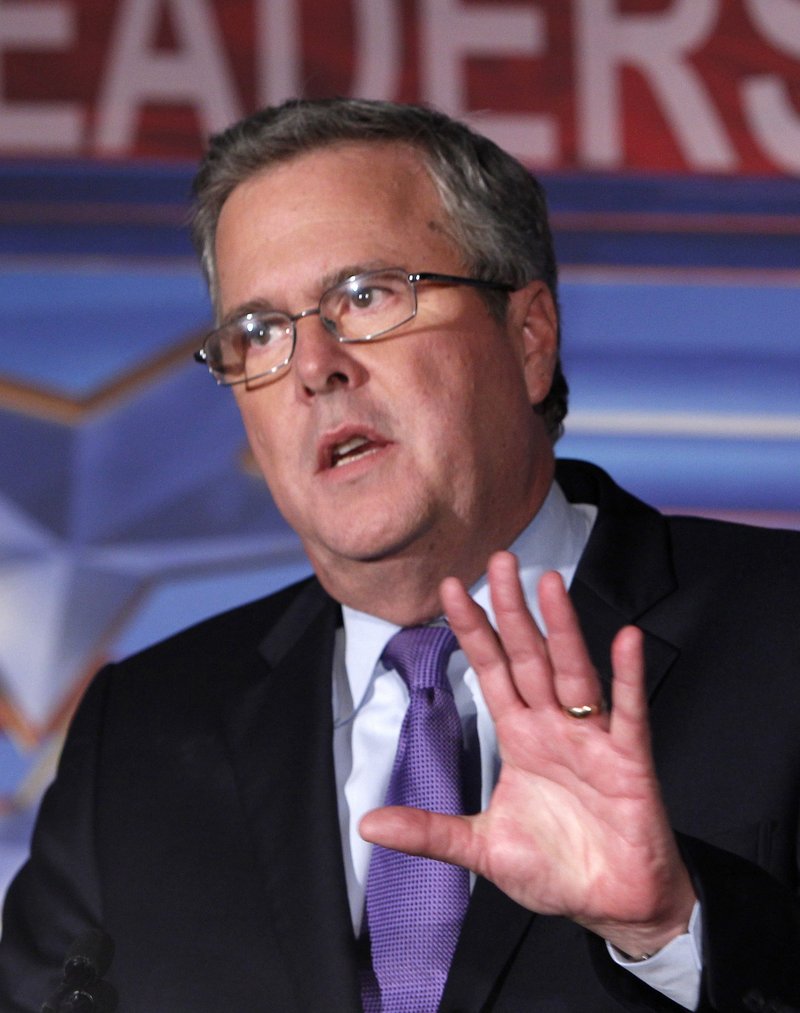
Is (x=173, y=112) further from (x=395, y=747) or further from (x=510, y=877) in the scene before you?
(x=510, y=877)

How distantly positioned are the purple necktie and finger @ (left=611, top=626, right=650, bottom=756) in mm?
418

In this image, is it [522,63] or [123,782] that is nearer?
[123,782]

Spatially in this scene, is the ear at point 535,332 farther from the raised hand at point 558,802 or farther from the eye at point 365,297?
the raised hand at point 558,802

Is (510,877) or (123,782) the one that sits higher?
(510,877)

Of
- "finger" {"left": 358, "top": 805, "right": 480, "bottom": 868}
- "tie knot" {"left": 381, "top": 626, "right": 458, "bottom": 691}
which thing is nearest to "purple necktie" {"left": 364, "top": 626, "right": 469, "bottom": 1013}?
"tie knot" {"left": 381, "top": 626, "right": 458, "bottom": 691}

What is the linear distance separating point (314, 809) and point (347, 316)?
2.01ft

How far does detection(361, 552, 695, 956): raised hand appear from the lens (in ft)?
4.10

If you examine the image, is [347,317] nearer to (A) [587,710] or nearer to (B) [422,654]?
(B) [422,654]

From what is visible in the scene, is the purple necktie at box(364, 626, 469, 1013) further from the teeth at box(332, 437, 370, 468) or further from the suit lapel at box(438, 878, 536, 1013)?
the teeth at box(332, 437, 370, 468)

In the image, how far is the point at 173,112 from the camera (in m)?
2.62

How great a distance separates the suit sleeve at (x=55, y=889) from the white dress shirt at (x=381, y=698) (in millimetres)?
377

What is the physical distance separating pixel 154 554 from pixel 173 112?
2.65 feet

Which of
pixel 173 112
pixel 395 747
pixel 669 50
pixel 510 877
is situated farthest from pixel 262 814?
pixel 669 50

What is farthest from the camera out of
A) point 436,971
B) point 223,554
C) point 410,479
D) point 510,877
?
point 223,554
